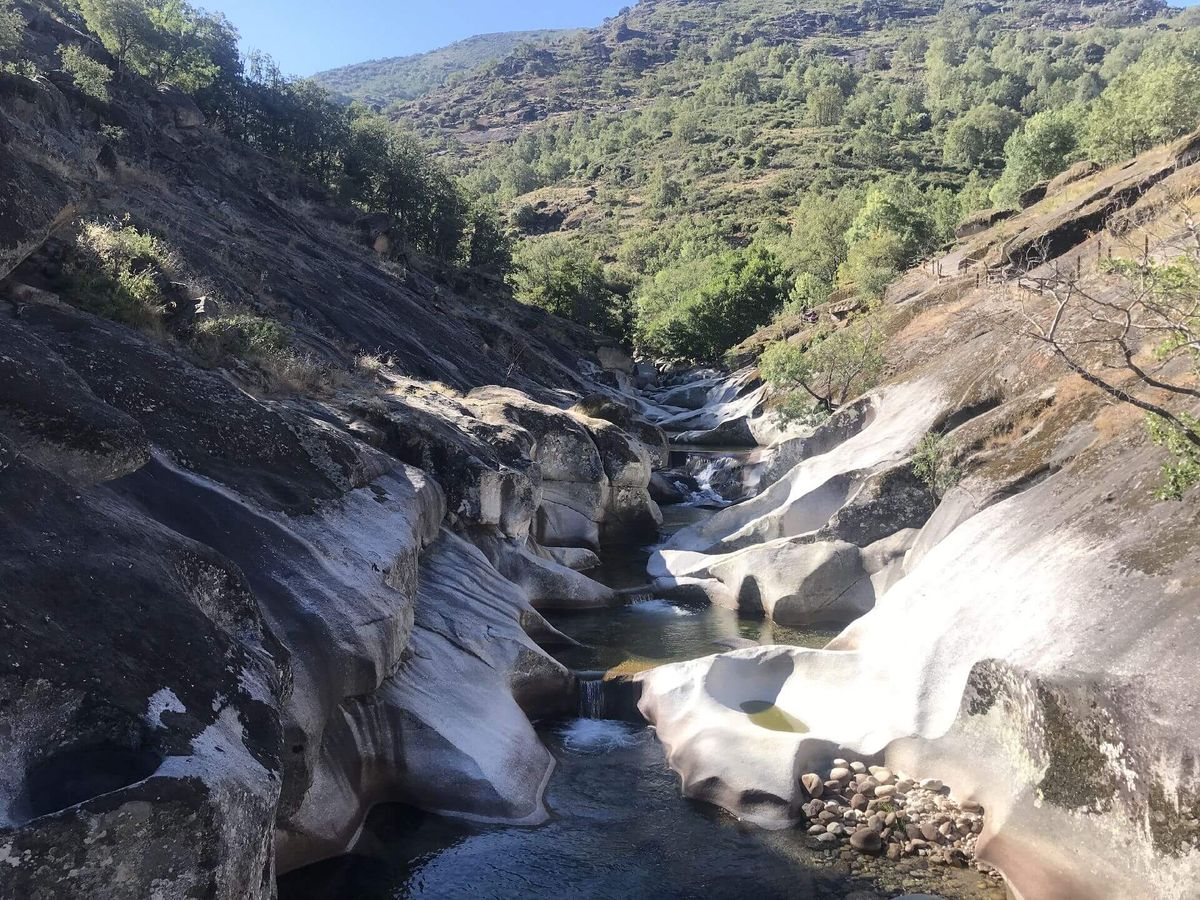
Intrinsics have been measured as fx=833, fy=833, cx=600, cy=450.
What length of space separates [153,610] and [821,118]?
670ft

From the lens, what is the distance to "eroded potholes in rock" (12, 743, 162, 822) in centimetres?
601

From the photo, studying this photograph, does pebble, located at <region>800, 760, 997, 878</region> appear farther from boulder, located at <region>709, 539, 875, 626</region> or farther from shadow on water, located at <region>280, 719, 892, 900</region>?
boulder, located at <region>709, 539, 875, 626</region>

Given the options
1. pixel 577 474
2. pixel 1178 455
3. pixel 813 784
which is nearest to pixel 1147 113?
pixel 577 474

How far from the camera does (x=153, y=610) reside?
787cm

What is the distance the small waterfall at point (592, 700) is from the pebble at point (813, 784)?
4.95m

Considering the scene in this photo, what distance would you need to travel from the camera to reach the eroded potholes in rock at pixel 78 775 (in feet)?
19.7

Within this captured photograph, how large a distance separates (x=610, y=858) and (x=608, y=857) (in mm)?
42

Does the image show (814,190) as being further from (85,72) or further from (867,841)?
(867,841)

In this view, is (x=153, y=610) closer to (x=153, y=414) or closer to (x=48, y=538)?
(x=48, y=538)

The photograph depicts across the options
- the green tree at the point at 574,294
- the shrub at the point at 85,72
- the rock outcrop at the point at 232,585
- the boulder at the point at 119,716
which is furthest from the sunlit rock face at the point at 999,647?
the green tree at the point at 574,294

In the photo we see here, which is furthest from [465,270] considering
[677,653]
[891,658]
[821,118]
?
[821,118]

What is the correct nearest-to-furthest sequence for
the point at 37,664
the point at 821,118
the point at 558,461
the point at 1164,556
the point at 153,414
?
1. the point at 37,664
2. the point at 1164,556
3. the point at 153,414
4. the point at 558,461
5. the point at 821,118

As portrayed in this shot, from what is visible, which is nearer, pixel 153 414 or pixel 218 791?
pixel 218 791

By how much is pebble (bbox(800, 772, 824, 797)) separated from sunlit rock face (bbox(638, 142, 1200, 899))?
0.60ft
